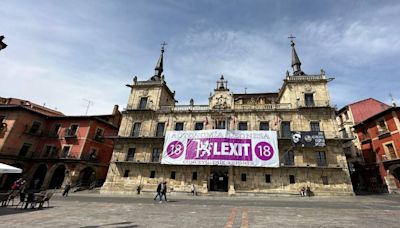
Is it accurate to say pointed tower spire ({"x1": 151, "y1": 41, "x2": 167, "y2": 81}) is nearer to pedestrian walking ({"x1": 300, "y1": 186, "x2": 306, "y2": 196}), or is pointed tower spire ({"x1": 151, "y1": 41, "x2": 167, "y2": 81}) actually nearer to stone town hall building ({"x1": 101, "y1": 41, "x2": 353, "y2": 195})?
stone town hall building ({"x1": 101, "y1": 41, "x2": 353, "y2": 195})

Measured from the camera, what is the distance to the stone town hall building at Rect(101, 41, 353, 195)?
2219 cm

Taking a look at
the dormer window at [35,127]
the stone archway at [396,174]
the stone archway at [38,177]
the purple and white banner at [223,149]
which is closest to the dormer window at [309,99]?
the purple and white banner at [223,149]

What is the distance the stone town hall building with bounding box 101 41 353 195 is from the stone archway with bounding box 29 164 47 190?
10101 millimetres

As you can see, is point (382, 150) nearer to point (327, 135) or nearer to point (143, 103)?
point (327, 135)

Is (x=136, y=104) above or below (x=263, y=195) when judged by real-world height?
above

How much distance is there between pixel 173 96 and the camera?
35.6 m

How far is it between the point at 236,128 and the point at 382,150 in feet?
61.1

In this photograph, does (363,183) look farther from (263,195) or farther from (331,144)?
(263,195)

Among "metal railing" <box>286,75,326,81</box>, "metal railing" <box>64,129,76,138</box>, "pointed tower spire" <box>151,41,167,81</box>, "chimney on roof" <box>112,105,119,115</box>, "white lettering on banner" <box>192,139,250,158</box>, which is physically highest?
"pointed tower spire" <box>151,41,167,81</box>

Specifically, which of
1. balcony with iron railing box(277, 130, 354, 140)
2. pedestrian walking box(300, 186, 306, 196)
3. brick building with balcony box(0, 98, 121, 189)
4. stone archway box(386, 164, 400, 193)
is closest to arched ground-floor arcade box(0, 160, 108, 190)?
brick building with balcony box(0, 98, 121, 189)

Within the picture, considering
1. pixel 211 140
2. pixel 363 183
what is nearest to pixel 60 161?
pixel 211 140

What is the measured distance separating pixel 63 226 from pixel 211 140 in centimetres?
1734

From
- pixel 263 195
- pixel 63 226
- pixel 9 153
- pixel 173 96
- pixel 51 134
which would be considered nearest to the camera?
pixel 63 226

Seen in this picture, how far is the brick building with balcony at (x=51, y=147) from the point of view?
25.6 metres
